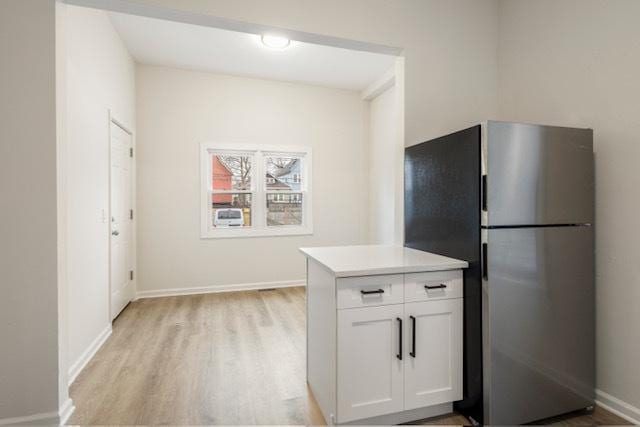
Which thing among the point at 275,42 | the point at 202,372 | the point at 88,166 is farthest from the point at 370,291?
the point at 275,42

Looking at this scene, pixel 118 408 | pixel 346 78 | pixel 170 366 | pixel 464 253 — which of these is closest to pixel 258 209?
pixel 346 78

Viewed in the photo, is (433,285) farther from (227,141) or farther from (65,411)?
(227,141)

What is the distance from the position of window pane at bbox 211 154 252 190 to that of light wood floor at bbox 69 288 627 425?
5.67 feet

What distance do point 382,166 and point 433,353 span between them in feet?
10.9

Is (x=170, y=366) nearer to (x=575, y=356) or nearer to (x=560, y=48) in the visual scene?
(x=575, y=356)

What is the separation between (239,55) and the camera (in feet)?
12.6

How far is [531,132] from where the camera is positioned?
174 cm

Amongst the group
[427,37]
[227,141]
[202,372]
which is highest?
[427,37]

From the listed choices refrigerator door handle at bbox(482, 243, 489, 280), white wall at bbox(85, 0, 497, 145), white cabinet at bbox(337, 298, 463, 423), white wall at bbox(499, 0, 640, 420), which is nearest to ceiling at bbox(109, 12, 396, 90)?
white wall at bbox(85, 0, 497, 145)

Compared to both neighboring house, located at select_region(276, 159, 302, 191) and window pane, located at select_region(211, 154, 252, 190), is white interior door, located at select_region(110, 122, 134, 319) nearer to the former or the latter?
window pane, located at select_region(211, 154, 252, 190)

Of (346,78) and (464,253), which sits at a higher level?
(346,78)

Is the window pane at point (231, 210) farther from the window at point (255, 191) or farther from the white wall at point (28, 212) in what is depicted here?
the white wall at point (28, 212)

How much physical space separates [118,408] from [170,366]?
1.71 ft

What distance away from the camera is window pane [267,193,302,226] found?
483 centimetres
